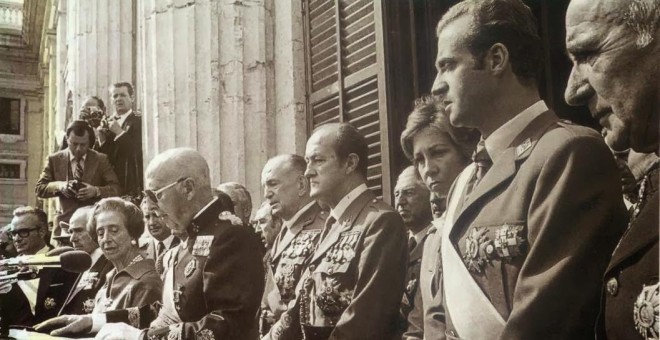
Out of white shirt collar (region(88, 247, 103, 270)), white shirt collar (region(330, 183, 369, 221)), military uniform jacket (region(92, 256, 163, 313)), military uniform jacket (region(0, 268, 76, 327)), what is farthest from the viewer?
military uniform jacket (region(0, 268, 76, 327))

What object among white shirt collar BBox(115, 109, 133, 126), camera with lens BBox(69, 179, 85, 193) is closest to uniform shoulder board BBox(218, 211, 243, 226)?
camera with lens BBox(69, 179, 85, 193)

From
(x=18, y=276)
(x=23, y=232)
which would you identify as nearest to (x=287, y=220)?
(x=18, y=276)

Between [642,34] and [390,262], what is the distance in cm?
133

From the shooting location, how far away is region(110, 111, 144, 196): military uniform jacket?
746 cm

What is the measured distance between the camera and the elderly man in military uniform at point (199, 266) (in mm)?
3779

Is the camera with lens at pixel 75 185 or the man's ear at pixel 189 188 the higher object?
the camera with lens at pixel 75 185

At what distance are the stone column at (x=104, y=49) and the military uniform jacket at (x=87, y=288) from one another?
13.0ft

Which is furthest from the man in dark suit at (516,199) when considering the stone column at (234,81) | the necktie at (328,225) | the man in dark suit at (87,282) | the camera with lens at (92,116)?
the camera with lens at (92,116)

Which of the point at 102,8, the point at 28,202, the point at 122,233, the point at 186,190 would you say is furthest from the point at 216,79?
the point at 28,202

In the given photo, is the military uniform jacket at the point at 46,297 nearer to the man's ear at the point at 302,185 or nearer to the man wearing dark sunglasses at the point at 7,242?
the man wearing dark sunglasses at the point at 7,242

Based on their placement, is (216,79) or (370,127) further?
(216,79)

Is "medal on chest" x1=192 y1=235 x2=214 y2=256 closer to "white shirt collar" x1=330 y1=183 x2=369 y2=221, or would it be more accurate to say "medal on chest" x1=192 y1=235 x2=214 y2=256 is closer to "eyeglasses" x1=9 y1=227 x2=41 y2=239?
"white shirt collar" x1=330 y1=183 x2=369 y2=221

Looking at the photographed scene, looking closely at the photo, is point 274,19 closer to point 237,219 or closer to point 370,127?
point 370,127

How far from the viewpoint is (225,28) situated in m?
5.62
